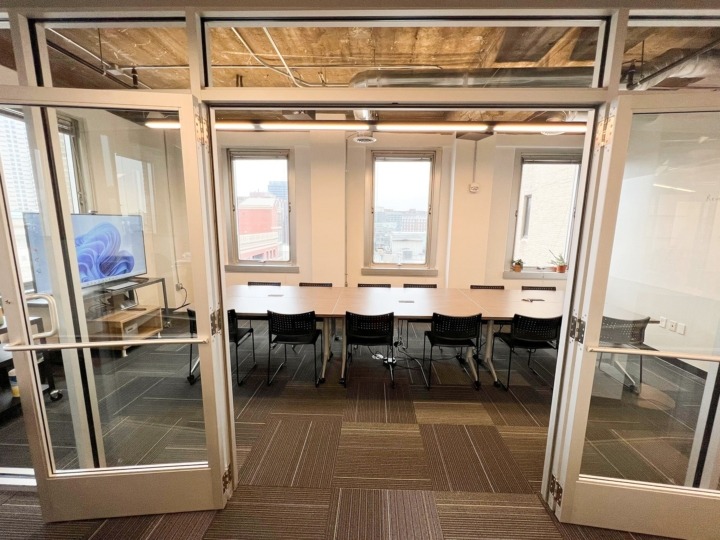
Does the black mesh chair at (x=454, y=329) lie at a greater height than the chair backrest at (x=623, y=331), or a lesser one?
lesser

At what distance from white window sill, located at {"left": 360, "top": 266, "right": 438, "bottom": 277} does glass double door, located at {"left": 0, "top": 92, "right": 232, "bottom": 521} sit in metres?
3.61

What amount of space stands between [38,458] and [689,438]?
153 inches

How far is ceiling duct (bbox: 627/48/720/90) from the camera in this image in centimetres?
228

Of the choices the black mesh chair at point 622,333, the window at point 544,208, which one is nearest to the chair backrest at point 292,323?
the black mesh chair at point 622,333

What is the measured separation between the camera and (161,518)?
1685 mm

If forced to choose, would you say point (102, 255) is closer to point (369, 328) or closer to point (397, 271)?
point (369, 328)

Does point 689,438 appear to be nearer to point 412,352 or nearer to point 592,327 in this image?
point 592,327

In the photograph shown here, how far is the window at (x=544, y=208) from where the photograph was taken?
5.14 m

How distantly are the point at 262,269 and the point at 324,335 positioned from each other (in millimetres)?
2621

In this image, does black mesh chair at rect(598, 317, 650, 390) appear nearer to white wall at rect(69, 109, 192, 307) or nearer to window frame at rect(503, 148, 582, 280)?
white wall at rect(69, 109, 192, 307)

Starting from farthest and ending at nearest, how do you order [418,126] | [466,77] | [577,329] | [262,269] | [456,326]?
1. [262,269]
2. [418,126]
3. [456,326]
4. [466,77]
5. [577,329]

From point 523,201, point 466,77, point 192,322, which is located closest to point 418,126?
point 466,77

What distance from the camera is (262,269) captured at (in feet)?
18.0

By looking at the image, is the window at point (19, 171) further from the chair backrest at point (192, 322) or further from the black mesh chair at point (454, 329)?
the black mesh chair at point (454, 329)
